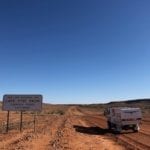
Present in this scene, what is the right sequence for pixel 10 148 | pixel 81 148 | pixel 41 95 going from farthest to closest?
pixel 41 95 → pixel 81 148 → pixel 10 148

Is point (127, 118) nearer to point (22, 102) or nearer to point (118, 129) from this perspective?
point (118, 129)

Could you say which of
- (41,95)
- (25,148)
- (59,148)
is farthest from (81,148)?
(41,95)

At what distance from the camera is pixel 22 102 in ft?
97.8

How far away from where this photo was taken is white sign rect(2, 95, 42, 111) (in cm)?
2964

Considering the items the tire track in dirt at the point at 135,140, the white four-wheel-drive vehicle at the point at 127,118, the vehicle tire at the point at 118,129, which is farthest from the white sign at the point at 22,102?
the vehicle tire at the point at 118,129

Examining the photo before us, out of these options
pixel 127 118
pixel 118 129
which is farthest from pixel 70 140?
pixel 118 129

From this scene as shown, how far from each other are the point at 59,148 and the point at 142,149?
15.6 ft

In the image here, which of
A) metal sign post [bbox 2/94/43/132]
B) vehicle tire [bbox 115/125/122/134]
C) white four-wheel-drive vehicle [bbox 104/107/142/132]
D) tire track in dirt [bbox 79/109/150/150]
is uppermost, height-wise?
metal sign post [bbox 2/94/43/132]

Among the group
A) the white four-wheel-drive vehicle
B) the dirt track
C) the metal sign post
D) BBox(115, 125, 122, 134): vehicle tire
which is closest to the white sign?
the metal sign post

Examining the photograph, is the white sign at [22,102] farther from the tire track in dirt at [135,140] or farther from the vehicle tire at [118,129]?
the vehicle tire at [118,129]

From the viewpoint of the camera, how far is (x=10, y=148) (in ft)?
55.0

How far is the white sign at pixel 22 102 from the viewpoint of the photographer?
2964 cm

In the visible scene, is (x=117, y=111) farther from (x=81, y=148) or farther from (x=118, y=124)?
(x=81, y=148)

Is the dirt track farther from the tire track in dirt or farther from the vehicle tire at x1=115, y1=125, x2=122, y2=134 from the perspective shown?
the vehicle tire at x1=115, y1=125, x2=122, y2=134
